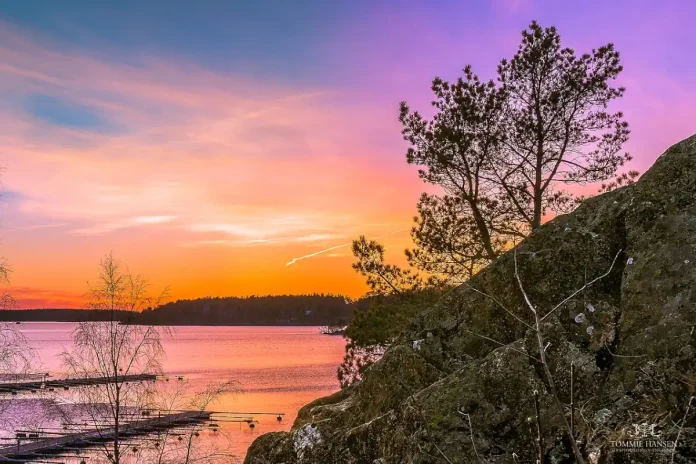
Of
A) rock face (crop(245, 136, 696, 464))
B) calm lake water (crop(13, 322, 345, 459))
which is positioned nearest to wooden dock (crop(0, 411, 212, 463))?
calm lake water (crop(13, 322, 345, 459))

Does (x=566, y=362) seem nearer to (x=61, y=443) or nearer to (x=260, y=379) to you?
(x=61, y=443)

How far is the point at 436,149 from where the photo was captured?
16.5 meters

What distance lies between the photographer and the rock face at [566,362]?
3.09 metres

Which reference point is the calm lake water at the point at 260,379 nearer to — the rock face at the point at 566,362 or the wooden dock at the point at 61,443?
the wooden dock at the point at 61,443

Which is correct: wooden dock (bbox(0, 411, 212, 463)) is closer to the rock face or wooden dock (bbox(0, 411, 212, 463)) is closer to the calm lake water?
the calm lake water

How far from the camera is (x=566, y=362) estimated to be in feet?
12.2

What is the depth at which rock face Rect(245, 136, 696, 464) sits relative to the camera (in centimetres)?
309

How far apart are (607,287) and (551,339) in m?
0.66

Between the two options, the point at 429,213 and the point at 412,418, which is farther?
the point at 429,213

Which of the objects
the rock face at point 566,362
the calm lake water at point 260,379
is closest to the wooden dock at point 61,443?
the calm lake water at point 260,379

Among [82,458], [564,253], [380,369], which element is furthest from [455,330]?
[82,458]

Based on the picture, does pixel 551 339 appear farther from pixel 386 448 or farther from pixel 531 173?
pixel 531 173

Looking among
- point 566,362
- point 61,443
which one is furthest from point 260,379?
point 566,362

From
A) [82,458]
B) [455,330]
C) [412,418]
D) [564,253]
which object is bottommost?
[82,458]
